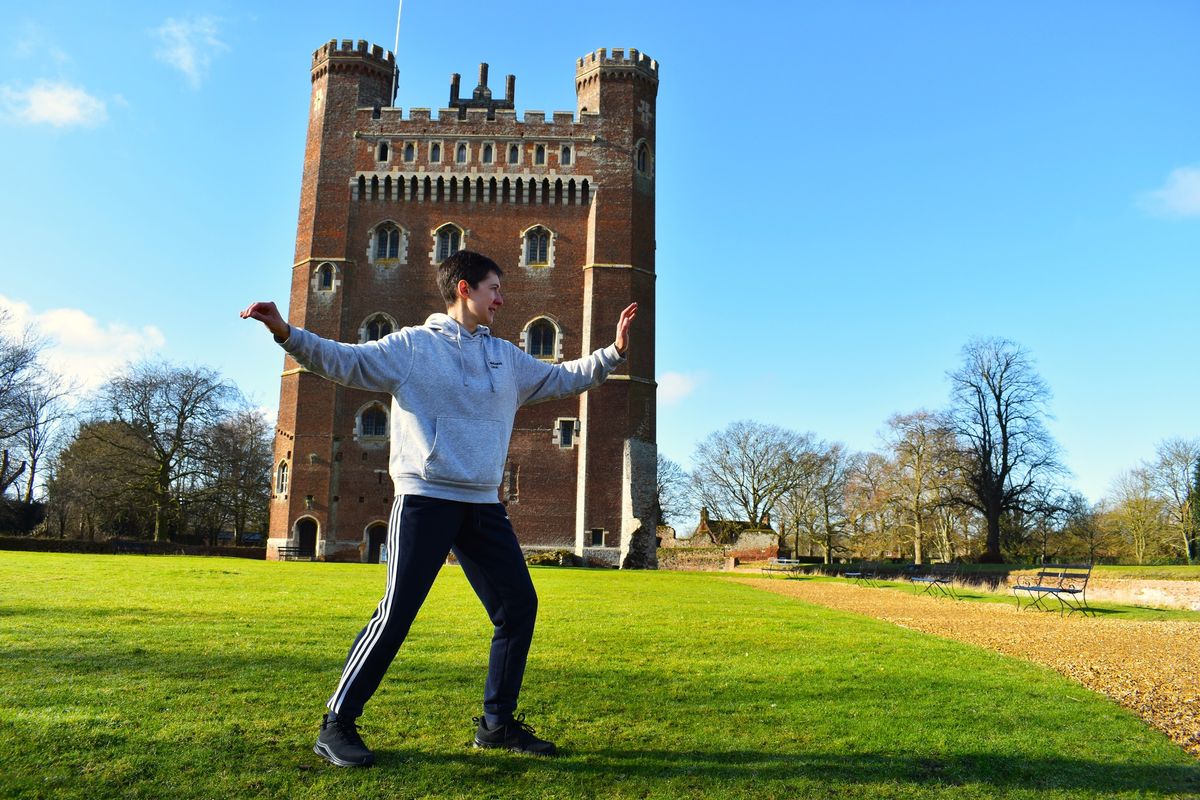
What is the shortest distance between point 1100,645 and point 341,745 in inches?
369

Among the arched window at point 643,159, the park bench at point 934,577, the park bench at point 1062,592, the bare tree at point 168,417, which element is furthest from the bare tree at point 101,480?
the park bench at point 1062,592

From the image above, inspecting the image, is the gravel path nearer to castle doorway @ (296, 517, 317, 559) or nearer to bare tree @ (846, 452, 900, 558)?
castle doorway @ (296, 517, 317, 559)

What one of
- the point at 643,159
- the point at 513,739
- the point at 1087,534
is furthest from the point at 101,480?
the point at 1087,534

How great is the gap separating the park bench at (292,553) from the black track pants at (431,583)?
31.3 m

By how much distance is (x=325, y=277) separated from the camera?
1405 inches

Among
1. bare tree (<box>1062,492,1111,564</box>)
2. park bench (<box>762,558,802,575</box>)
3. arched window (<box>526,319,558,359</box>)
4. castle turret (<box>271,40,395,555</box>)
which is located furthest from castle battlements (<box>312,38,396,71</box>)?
bare tree (<box>1062,492,1111,564</box>)

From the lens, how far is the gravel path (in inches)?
243

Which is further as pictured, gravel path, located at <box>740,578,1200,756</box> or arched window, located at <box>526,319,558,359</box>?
arched window, located at <box>526,319,558,359</box>

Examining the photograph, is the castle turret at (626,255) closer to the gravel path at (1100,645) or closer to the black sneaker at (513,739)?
the gravel path at (1100,645)

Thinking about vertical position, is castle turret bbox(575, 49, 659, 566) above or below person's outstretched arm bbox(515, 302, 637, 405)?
above

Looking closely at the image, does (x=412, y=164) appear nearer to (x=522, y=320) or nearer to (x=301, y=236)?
(x=301, y=236)

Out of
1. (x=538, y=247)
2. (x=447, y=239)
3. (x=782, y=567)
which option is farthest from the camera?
(x=782, y=567)

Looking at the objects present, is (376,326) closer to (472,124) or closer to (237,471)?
(472,124)

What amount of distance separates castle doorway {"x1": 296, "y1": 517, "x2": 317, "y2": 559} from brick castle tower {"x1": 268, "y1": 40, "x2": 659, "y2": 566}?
0.27 ft
